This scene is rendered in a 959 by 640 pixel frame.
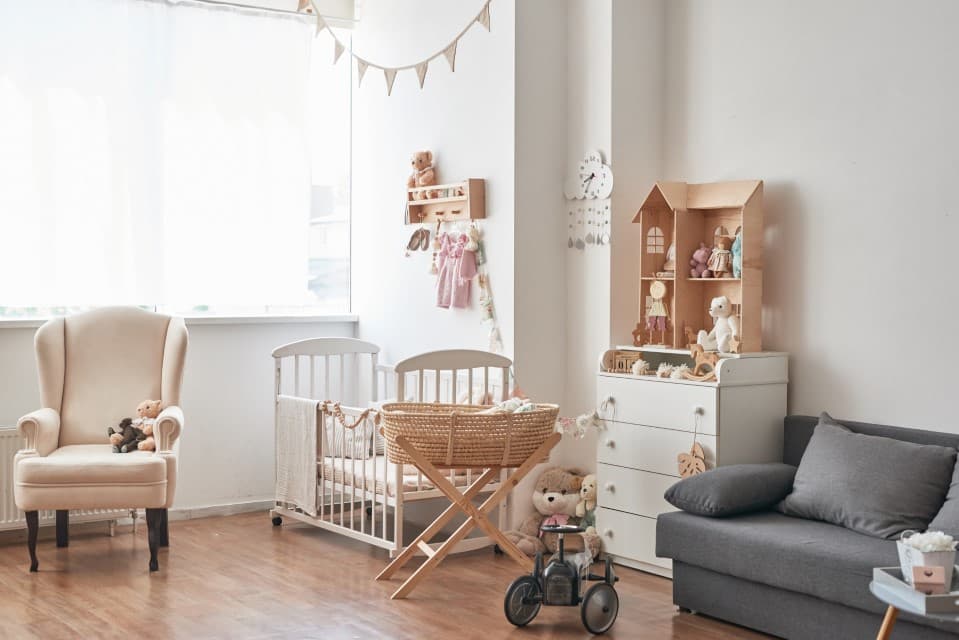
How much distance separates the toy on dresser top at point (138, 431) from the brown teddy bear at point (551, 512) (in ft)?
4.89

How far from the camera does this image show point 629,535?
164 inches

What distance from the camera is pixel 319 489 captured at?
187 inches

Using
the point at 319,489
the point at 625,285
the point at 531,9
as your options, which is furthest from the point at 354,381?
the point at 531,9

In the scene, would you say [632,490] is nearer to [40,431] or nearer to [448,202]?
[448,202]

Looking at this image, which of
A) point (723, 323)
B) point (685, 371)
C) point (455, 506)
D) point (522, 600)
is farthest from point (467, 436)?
point (723, 323)

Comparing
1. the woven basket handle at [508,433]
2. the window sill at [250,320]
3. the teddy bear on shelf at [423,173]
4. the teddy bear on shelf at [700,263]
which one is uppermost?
the teddy bear on shelf at [423,173]

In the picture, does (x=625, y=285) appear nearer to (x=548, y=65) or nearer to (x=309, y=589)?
(x=548, y=65)

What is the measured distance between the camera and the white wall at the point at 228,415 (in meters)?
5.18

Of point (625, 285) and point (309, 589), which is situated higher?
point (625, 285)

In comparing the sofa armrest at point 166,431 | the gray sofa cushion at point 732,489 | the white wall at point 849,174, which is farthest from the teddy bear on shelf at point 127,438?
the white wall at point 849,174

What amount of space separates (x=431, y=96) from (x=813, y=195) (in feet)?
6.15

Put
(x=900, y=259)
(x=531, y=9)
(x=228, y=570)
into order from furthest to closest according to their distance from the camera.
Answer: (x=531, y=9)
(x=228, y=570)
(x=900, y=259)

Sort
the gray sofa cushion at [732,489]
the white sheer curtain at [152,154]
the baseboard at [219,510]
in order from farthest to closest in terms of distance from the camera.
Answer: the baseboard at [219,510]
the white sheer curtain at [152,154]
the gray sofa cushion at [732,489]

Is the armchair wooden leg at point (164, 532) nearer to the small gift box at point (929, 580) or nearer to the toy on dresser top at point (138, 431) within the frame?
the toy on dresser top at point (138, 431)
